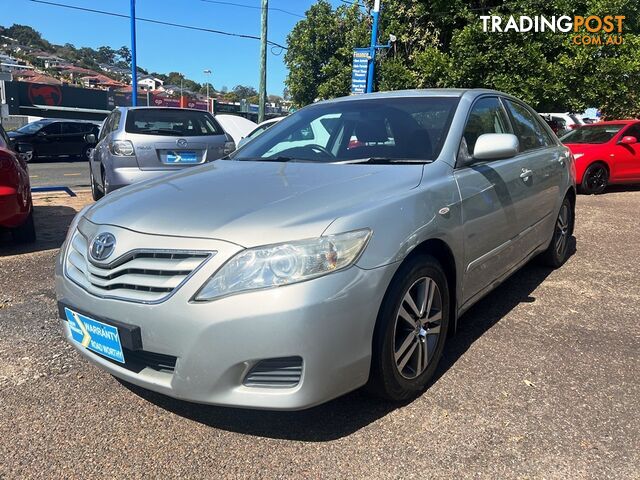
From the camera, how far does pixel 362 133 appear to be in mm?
3383

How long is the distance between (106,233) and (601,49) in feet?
48.0

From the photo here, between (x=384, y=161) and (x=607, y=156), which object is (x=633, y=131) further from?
(x=384, y=161)

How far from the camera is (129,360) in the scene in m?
2.28

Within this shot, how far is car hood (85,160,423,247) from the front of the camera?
7.14 feet

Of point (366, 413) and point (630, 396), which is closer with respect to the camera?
point (366, 413)

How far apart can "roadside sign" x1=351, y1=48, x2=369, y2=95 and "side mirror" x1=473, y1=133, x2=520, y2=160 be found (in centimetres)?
1383

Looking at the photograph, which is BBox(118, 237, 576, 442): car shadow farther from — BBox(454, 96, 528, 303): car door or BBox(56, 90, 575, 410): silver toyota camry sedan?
BBox(454, 96, 528, 303): car door

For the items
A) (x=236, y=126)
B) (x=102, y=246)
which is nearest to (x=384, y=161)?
(x=102, y=246)

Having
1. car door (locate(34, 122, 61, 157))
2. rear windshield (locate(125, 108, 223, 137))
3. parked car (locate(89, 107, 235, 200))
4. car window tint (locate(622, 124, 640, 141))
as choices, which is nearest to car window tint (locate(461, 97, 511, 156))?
parked car (locate(89, 107, 235, 200))

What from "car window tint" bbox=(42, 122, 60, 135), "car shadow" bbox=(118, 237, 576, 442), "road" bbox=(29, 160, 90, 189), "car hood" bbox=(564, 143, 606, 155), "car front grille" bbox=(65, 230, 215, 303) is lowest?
"road" bbox=(29, 160, 90, 189)

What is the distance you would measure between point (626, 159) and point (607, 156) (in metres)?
0.49

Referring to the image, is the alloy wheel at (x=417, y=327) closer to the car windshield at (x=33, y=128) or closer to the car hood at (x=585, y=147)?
the car hood at (x=585, y=147)

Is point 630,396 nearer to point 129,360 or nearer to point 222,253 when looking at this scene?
point 222,253

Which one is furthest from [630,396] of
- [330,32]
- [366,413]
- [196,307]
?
[330,32]
